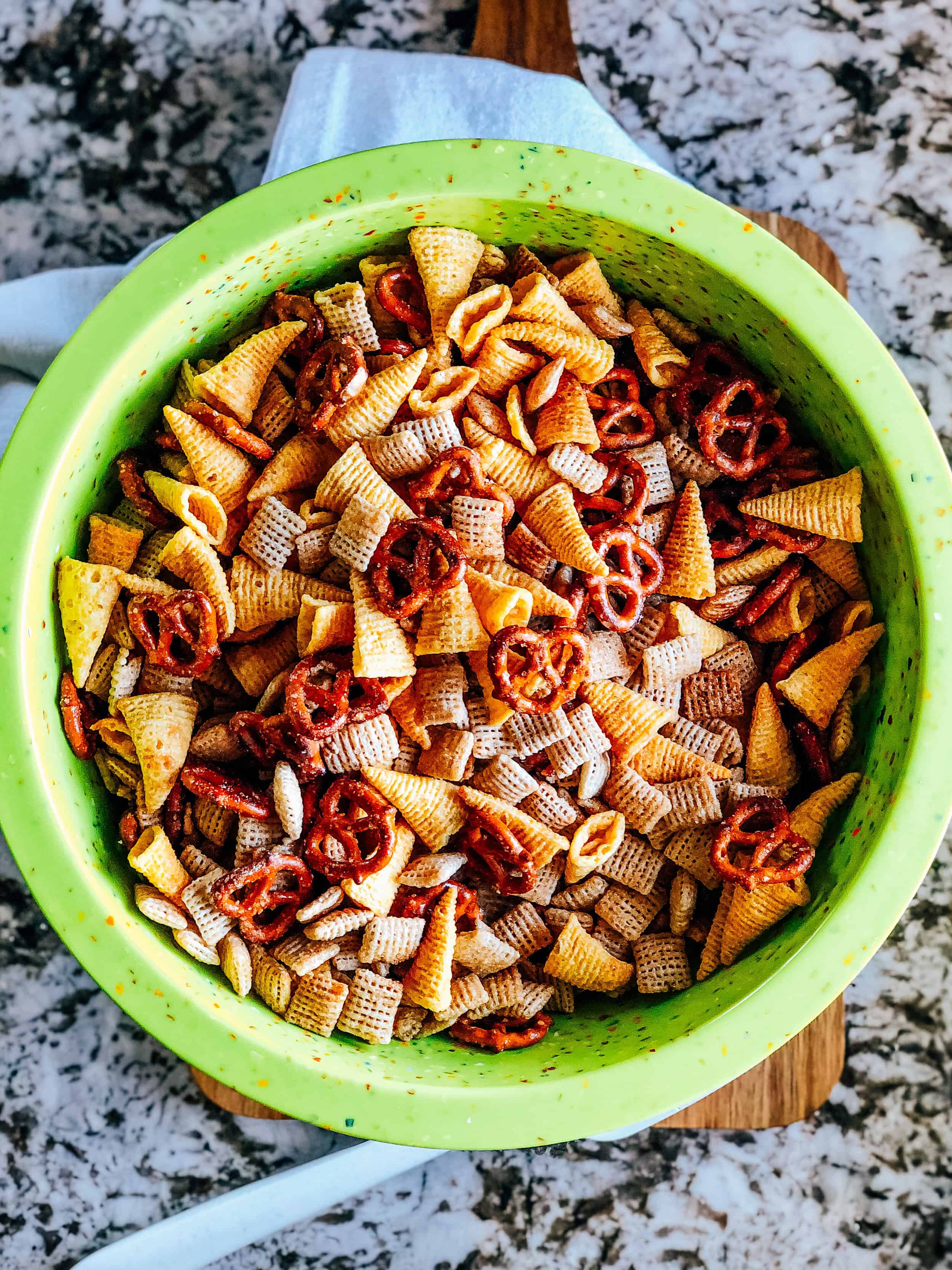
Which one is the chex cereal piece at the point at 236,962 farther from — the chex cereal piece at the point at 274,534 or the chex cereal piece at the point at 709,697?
the chex cereal piece at the point at 709,697

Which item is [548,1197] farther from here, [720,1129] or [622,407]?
[622,407]

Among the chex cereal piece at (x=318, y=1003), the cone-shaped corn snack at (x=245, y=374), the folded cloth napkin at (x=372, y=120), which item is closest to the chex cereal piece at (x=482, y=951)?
the chex cereal piece at (x=318, y=1003)

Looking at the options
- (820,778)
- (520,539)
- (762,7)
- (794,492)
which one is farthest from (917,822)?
(762,7)

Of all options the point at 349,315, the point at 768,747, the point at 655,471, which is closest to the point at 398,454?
the point at 349,315

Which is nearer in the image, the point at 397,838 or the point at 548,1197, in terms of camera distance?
the point at 397,838

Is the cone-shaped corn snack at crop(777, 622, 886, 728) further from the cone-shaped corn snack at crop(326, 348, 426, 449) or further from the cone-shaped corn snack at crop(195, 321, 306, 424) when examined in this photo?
the cone-shaped corn snack at crop(195, 321, 306, 424)

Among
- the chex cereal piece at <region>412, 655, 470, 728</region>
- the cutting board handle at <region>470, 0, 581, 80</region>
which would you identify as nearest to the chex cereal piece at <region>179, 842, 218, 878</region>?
the chex cereal piece at <region>412, 655, 470, 728</region>

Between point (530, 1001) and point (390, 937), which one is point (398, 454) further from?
point (530, 1001)
